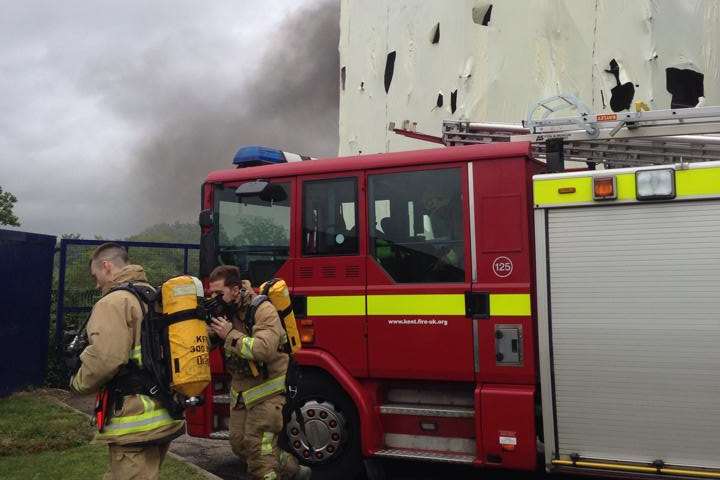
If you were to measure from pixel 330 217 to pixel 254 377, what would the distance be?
52.2 inches

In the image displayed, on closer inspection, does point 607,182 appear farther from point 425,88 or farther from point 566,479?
point 425,88

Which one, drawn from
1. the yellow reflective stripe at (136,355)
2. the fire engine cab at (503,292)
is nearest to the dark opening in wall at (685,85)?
the fire engine cab at (503,292)

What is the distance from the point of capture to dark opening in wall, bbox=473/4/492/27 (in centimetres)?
1071

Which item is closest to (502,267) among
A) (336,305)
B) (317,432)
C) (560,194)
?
(560,194)

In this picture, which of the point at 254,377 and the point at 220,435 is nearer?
the point at 254,377

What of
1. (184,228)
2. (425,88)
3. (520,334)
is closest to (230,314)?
(520,334)

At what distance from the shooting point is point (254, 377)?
4656mm

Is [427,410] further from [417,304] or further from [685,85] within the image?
[685,85]

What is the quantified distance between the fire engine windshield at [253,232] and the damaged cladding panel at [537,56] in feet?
11.8

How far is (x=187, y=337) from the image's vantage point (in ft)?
11.2

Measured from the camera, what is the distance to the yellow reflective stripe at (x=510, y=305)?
4496 millimetres

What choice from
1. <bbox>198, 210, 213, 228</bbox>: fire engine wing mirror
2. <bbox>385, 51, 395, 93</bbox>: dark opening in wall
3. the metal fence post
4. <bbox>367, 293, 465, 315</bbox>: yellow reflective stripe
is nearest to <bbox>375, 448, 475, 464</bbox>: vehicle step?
<bbox>367, 293, 465, 315</bbox>: yellow reflective stripe

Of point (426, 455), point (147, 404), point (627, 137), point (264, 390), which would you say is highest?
point (627, 137)

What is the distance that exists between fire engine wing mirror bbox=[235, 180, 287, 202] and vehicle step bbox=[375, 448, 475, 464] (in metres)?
2.05
